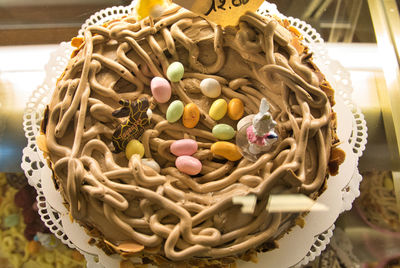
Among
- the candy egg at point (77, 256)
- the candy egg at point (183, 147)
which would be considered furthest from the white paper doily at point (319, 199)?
Result: the candy egg at point (183, 147)

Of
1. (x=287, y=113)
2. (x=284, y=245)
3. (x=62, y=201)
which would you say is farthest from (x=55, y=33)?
(x=284, y=245)

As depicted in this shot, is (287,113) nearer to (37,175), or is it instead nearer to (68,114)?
(68,114)

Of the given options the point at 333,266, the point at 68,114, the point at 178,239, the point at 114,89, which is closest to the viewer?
the point at 178,239

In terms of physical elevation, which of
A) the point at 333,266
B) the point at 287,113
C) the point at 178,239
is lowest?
the point at 333,266

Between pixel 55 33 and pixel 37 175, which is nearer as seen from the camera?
pixel 37 175

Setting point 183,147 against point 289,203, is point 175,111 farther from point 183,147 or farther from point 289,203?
Result: point 289,203

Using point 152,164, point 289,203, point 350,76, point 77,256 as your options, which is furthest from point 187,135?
point 350,76

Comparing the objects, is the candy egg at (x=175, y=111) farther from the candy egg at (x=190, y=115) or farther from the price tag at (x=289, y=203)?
the price tag at (x=289, y=203)
